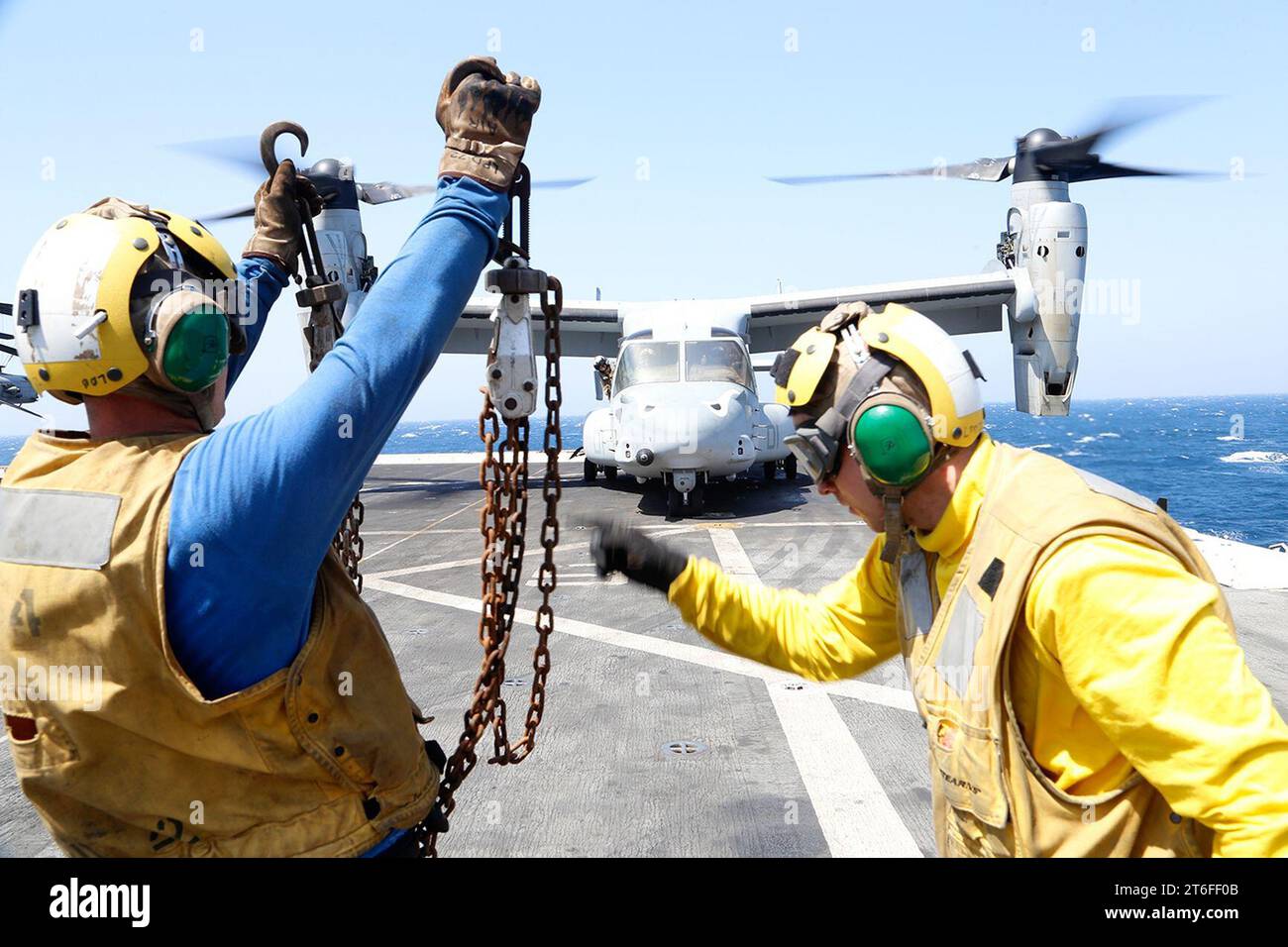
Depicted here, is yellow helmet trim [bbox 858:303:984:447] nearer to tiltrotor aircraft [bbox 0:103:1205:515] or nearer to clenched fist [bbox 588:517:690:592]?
clenched fist [bbox 588:517:690:592]

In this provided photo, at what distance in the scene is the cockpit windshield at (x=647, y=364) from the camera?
15.8 metres

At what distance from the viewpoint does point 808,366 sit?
7.79ft

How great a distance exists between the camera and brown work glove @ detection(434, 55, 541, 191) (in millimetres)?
1963

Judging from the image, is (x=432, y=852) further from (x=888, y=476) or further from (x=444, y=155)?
(x=444, y=155)

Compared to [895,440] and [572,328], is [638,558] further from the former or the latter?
[572,328]

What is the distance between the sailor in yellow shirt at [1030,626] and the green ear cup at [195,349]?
59.3 inches

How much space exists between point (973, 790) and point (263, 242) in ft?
8.66

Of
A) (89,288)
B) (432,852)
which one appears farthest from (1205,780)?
(89,288)

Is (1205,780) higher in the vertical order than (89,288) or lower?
lower

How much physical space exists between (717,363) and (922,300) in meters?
8.17

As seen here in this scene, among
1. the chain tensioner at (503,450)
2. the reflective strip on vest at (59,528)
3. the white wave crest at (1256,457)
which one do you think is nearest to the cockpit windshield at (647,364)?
the chain tensioner at (503,450)

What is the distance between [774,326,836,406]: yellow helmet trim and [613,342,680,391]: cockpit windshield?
13.4 meters

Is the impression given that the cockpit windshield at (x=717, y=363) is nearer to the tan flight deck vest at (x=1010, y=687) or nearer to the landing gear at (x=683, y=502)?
the landing gear at (x=683, y=502)

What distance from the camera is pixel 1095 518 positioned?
69.6 inches
